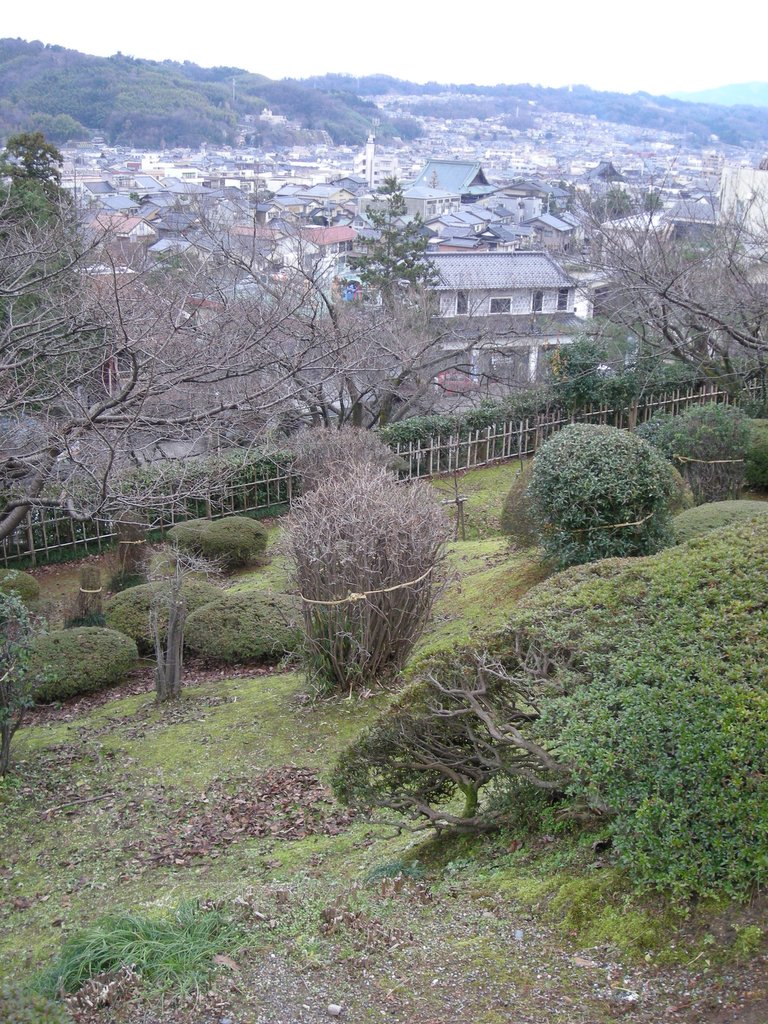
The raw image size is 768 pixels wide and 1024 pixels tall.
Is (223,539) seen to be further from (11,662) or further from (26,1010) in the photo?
(26,1010)

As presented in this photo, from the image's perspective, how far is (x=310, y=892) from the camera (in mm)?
4312

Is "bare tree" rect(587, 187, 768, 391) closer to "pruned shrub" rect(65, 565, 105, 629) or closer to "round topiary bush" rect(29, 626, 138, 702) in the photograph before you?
"pruned shrub" rect(65, 565, 105, 629)

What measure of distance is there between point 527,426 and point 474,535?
449 centimetres

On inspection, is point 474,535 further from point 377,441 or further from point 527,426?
point 527,426

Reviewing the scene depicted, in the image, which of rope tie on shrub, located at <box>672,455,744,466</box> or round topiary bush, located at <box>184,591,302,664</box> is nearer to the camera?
round topiary bush, located at <box>184,591,302,664</box>

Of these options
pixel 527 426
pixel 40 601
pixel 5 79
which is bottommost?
pixel 40 601

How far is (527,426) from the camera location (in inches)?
696

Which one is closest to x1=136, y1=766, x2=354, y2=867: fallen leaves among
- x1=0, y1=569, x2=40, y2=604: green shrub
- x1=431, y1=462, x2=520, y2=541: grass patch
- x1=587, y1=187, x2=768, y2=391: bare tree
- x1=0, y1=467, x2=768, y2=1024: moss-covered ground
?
x1=0, y1=467, x2=768, y2=1024: moss-covered ground

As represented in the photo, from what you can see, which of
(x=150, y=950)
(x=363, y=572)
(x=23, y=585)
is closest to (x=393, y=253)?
(x=23, y=585)

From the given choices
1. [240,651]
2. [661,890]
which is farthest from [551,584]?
[240,651]

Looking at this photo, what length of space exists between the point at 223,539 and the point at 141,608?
106 inches

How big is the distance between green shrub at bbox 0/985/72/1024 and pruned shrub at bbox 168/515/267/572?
9.66 metres

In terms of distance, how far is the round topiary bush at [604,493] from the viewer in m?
8.22

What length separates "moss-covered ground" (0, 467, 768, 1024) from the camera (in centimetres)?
312
